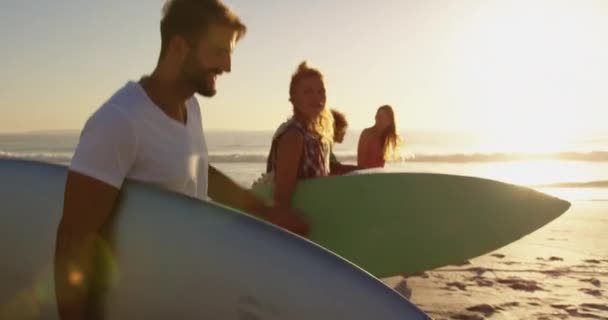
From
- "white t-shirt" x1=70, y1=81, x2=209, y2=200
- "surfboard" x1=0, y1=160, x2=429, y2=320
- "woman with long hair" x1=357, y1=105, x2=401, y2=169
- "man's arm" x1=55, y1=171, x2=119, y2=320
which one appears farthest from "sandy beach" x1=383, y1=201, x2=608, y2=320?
"man's arm" x1=55, y1=171, x2=119, y2=320

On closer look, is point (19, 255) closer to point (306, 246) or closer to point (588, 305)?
point (306, 246)

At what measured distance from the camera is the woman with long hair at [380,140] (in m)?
5.64

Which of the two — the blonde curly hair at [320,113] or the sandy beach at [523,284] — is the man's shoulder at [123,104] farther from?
the sandy beach at [523,284]

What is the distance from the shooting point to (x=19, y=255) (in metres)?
1.95

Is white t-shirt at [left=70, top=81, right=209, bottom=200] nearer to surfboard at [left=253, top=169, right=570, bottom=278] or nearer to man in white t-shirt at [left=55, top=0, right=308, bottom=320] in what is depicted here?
man in white t-shirt at [left=55, top=0, right=308, bottom=320]

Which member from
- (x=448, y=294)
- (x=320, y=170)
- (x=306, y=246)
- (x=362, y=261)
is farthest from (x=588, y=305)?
(x=306, y=246)

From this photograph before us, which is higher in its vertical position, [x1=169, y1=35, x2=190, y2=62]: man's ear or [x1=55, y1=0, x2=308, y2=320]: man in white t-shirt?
[x1=169, y1=35, x2=190, y2=62]: man's ear

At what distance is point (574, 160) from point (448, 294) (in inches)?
629

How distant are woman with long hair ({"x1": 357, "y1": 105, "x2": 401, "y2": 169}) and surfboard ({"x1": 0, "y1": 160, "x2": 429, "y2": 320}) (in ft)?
12.7

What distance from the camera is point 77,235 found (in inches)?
58.8

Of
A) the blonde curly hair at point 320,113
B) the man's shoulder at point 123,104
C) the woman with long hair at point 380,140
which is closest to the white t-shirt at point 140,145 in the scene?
the man's shoulder at point 123,104

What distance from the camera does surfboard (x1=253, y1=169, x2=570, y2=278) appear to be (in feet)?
13.5

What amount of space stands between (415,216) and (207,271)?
2.81m

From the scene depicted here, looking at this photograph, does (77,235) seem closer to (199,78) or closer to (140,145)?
(140,145)
